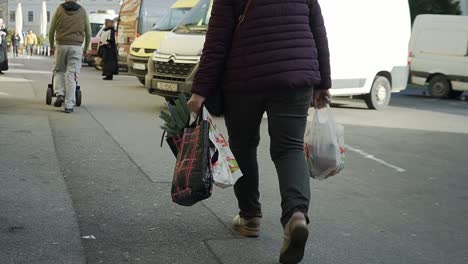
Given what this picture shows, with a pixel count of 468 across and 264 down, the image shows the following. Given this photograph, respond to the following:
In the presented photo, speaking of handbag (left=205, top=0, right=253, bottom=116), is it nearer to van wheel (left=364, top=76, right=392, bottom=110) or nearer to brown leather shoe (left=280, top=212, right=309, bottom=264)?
brown leather shoe (left=280, top=212, right=309, bottom=264)

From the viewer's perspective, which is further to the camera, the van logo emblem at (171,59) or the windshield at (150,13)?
the windshield at (150,13)

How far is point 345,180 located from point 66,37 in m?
5.29

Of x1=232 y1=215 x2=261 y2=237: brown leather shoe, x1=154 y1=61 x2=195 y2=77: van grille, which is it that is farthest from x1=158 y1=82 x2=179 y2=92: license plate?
x1=232 y1=215 x2=261 y2=237: brown leather shoe

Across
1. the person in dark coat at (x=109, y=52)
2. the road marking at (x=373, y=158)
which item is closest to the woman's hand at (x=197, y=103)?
the road marking at (x=373, y=158)

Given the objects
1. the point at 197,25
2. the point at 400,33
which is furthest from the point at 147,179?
the point at 400,33

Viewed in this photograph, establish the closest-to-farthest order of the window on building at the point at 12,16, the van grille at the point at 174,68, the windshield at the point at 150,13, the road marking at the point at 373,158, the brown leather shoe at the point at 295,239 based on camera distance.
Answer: the brown leather shoe at the point at 295,239
the road marking at the point at 373,158
the van grille at the point at 174,68
the windshield at the point at 150,13
the window on building at the point at 12,16

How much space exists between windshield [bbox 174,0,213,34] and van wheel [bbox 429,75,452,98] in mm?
9785

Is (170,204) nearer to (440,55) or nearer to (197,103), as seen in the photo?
(197,103)

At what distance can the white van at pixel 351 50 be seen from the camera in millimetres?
11078

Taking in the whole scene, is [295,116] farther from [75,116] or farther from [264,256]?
[75,116]

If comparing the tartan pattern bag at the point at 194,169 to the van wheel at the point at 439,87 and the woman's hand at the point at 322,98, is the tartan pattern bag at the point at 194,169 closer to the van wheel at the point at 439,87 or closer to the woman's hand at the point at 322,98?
the woman's hand at the point at 322,98

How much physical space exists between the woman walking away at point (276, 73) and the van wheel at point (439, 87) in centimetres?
1666

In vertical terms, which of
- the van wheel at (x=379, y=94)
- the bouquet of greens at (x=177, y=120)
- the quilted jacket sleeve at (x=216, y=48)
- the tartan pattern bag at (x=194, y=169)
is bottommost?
the van wheel at (x=379, y=94)

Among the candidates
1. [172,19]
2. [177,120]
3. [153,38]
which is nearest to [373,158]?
[177,120]
